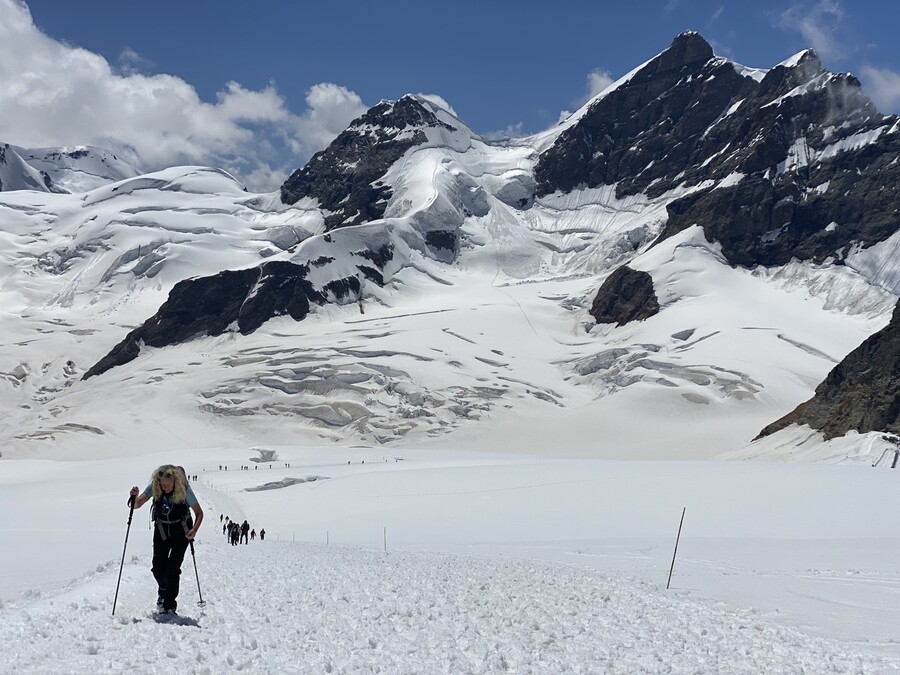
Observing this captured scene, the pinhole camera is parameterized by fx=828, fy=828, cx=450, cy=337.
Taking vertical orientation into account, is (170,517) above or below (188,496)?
below

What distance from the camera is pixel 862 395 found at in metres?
85.1

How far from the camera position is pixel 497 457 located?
305 feet

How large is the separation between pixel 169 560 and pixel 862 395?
87146 mm

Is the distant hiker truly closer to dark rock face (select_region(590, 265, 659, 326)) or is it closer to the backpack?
the backpack

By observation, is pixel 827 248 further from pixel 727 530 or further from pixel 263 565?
pixel 263 565

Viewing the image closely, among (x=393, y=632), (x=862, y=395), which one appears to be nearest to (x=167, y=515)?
(x=393, y=632)

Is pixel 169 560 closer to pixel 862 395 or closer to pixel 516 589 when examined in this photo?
pixel 516 589

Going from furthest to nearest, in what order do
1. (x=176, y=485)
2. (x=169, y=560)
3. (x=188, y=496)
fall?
(x=188, y=496), (x=176, y=485), (x=169, y=560)

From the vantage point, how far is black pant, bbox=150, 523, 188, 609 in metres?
10.9

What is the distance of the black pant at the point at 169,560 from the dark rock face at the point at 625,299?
6709 inches

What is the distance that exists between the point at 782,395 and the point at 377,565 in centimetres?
13165

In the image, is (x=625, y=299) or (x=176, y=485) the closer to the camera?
(x=176, y=485)

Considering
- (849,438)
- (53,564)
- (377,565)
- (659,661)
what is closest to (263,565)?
(377,565)

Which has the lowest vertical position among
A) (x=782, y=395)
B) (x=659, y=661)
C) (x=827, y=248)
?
(x=659, y=661)
